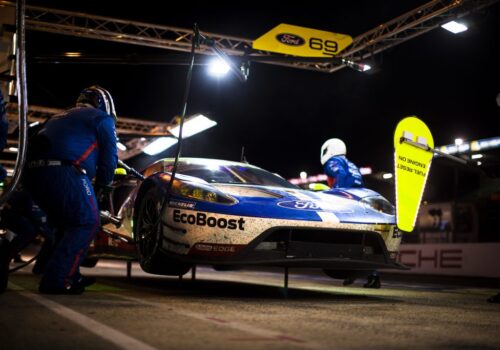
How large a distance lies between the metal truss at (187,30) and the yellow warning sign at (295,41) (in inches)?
10.8

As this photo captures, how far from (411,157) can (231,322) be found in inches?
181

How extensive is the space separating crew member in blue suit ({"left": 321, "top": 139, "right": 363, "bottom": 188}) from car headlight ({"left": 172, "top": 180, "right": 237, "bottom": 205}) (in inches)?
111

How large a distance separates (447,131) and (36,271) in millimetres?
25098

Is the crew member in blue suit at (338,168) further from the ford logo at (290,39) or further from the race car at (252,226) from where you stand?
the ford logo at (290,39)

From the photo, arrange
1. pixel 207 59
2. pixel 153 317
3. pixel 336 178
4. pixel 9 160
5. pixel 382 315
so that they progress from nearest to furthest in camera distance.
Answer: pixel 153 317 → pixel 382 315 → pixel 207 59 → pixel 336 178 → pixel 9 160

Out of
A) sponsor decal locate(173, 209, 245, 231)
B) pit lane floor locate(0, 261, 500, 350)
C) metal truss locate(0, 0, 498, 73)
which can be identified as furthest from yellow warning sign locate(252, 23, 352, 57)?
pit lane floor locate(0, 261, 500, 350)

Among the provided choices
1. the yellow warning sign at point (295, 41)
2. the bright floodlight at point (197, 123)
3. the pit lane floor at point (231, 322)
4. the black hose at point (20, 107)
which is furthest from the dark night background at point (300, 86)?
the pit lane floor at point (231, 322)

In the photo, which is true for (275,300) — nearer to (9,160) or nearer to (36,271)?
(36,271)

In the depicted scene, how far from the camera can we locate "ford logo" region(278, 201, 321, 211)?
18.7 ft

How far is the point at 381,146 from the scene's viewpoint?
35406mm

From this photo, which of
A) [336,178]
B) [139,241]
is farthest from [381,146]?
[139,241]

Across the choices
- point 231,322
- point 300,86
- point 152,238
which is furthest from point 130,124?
point 231,322

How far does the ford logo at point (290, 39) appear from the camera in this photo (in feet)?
47.2

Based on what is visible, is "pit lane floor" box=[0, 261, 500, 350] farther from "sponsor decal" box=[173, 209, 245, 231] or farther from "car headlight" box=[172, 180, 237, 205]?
"car headlight" box=[172, 180, 237, 205]
